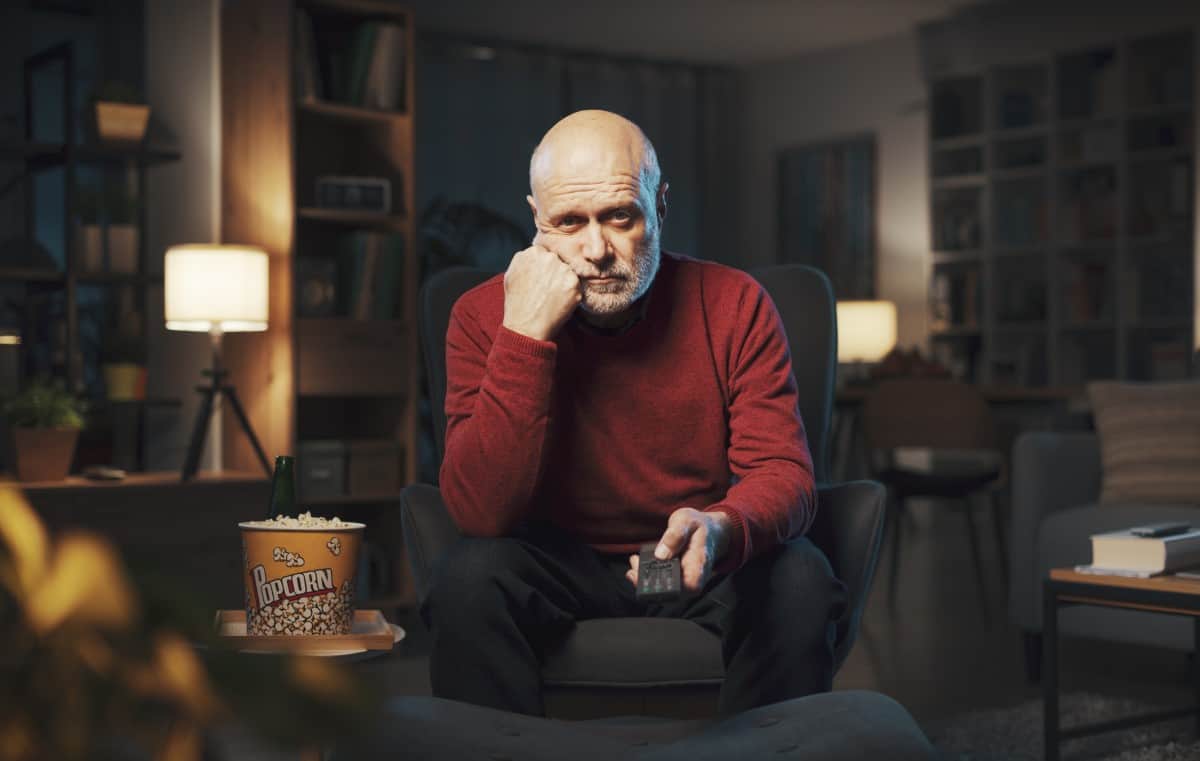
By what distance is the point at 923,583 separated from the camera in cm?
532

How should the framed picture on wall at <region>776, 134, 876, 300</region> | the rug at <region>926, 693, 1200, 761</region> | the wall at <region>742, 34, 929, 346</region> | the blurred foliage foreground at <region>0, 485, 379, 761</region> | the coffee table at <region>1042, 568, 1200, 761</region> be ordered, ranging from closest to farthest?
1. the blurred foliage foreground at <region>0, 485, 379, 761</region>
2. the coffee table at <region>1042, 568, 1200, 761</region>
3. the rug at <region>926, 693, 1200, 761</region>
4. the wall at <region>742, 34, 929, 346</region>
5. the framed picture on wall at <region>776, 134, 876, 300</region>

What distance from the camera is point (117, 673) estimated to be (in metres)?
0.25

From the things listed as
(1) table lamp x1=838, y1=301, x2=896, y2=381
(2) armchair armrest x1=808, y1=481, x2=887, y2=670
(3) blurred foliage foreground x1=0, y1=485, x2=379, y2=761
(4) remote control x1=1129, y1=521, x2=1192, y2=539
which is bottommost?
(4) remote control x1=1129, y1=521, x2=1192, y2=539

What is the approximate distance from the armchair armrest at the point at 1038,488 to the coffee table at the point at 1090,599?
3.06ft

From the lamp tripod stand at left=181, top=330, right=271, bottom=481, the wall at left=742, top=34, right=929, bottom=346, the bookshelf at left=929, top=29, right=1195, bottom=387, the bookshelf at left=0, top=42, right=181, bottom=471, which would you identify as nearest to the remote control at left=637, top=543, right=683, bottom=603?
the lamp tripod stand at left=181, top=330, right=271, bottom=481

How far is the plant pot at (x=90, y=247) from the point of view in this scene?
4281mm

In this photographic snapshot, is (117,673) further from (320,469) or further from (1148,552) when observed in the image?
(320,469)

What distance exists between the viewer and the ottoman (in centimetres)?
124

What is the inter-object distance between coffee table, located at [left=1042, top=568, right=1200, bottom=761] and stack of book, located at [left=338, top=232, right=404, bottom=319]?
265cm

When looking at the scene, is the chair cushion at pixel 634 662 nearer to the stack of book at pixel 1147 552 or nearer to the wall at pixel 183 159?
the stack of book at pixel 1147 552

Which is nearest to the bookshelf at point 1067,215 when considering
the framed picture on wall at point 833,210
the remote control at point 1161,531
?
the framed picture on wall at point 833,210

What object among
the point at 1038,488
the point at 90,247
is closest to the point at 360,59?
the point at 90,247

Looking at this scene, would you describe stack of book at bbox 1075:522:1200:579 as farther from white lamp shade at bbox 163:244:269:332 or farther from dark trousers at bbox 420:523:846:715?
white lamp shade at bbox 163:244:269:332

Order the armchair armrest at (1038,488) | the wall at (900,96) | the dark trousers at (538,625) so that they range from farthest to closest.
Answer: the wall at (900,96)
the armchair armrest at (1038,488)
the dark trousers at (538,625)
